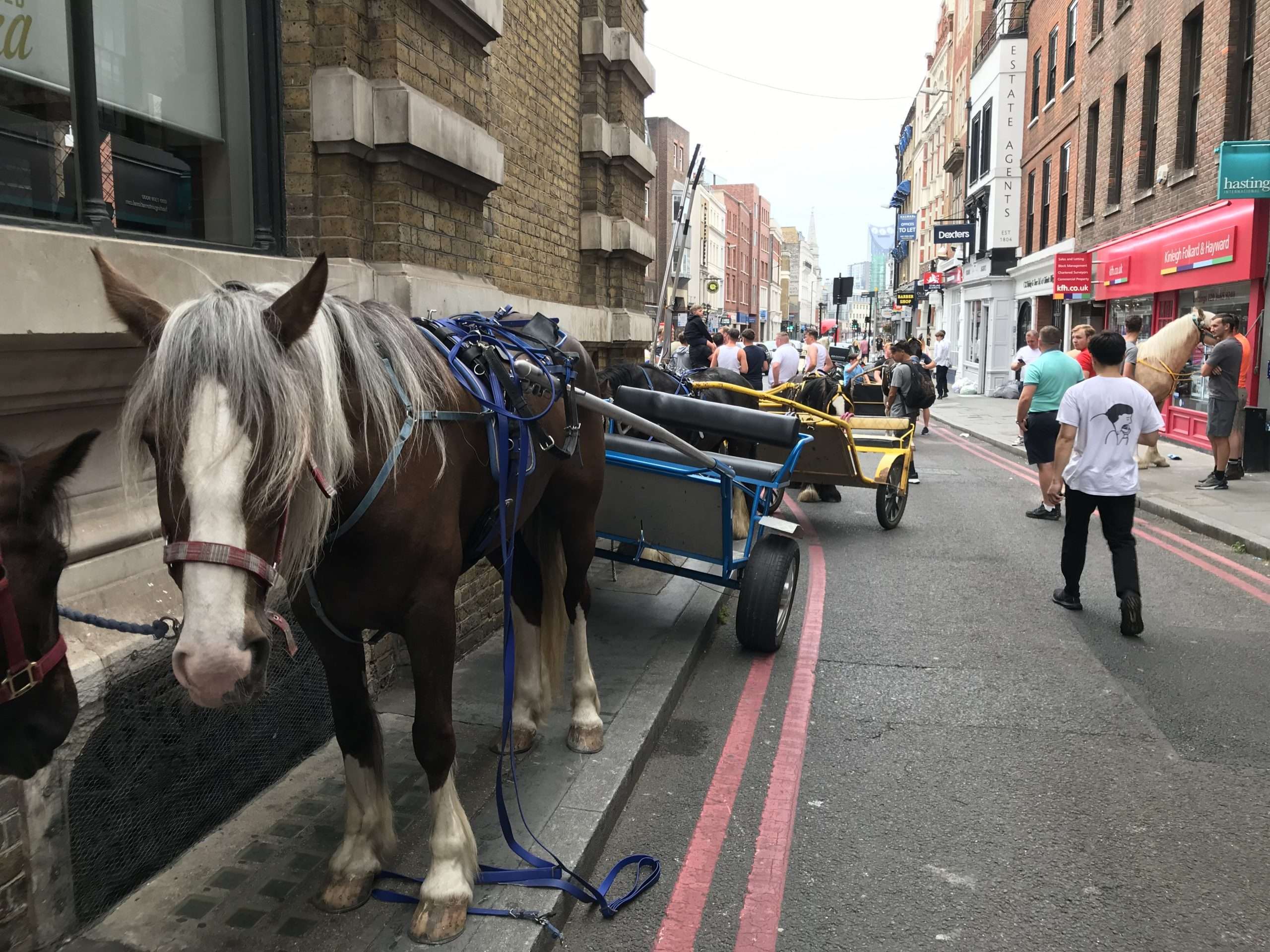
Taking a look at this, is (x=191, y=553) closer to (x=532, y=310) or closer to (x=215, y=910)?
(x=215, y=910)

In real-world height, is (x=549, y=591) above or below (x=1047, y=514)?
above

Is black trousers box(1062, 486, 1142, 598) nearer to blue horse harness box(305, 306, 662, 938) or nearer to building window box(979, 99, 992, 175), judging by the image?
blue horse harness box(305, 306, 662, 938)

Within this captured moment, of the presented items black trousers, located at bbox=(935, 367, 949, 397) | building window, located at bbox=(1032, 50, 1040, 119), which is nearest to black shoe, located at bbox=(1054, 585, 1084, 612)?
black trousers, located at bbox=(935, 367, 949, 397)

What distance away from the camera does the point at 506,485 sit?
314cm

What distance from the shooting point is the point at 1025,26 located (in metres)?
30.2

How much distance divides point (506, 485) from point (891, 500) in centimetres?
698

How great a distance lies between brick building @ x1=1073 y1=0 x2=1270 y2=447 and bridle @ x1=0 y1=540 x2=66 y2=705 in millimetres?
14649

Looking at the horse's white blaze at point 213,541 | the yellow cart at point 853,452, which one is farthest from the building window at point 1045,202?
the horse's white blaze at point 213,541

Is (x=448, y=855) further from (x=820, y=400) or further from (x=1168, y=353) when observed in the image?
(x=1168, y=353)

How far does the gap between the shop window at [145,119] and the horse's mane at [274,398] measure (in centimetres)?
140

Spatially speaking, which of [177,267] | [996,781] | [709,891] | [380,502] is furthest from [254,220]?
[996,781]

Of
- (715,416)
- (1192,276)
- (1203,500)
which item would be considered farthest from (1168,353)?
(715,416)

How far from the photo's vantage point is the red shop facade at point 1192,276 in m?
13.2

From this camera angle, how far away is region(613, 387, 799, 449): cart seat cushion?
582cm
